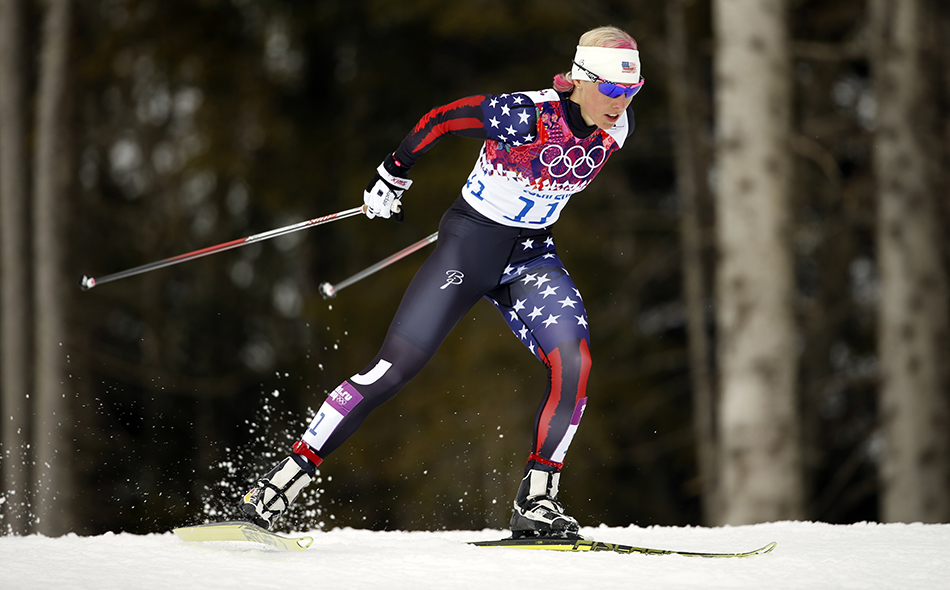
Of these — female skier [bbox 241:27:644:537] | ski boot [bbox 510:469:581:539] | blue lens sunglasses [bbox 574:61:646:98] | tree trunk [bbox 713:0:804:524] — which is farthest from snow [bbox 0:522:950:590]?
tree trunk [bbox 713:0:804:524]

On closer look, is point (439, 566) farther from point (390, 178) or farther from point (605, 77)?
point (605, 77)

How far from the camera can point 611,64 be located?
3.42 meters

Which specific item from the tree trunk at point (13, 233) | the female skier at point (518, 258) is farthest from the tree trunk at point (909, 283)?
the tree trunk at point (13, 233)

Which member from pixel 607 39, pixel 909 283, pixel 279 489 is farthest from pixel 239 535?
pixel 909 283

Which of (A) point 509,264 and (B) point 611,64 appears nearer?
(B) point 611,64

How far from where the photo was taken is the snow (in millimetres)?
2803

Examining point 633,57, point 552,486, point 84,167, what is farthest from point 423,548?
point 84,167

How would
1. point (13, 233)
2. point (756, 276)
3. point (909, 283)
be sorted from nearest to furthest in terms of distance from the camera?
point (756, 276) → point (909, 283) → point (13, 233)

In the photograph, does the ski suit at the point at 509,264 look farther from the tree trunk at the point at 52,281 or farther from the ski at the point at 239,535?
the tree trunk at the point at 52,281

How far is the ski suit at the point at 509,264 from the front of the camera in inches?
136

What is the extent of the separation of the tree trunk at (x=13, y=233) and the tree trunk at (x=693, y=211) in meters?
6.03

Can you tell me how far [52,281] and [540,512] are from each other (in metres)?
6.76

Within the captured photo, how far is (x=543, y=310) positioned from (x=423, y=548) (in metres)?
0.99

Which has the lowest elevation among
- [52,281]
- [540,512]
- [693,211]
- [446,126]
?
[540,512]
